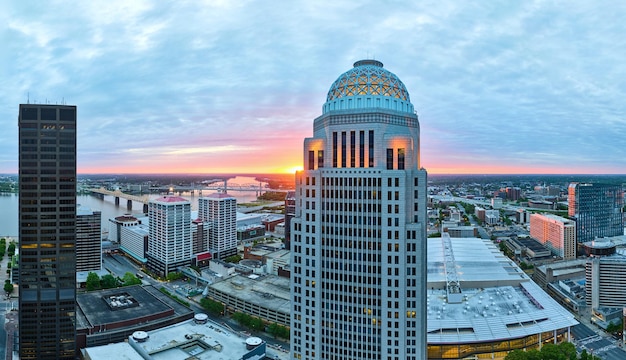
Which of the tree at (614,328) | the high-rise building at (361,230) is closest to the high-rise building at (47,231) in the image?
the high-rise building at (361,230)

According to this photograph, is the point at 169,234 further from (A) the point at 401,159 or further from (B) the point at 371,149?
(A) the point at 401,159

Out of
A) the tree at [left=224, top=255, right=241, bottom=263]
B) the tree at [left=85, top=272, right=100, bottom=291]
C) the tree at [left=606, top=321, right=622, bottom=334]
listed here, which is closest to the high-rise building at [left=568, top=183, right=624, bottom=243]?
the tree at [left=606, top=321, right=622, bottom=334]

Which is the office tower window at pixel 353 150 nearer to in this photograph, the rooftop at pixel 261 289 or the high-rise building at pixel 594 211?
the rooftop at pixel 261 289

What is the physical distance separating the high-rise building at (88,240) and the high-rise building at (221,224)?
31126mm

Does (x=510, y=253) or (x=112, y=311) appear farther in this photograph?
(x=510, y=253)

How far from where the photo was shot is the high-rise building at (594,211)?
481 ft

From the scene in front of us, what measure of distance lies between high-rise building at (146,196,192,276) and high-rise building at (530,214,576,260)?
11423cm

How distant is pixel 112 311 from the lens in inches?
3068

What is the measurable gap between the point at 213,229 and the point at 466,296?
81.7 m

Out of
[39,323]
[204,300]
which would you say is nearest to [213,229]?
[204,300]

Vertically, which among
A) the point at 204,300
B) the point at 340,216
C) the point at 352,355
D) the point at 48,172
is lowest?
the point at 204,300

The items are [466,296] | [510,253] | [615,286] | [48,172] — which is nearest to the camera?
[48,172]

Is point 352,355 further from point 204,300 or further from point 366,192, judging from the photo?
point 204,300

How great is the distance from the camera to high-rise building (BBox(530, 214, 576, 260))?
134750 millimetres
